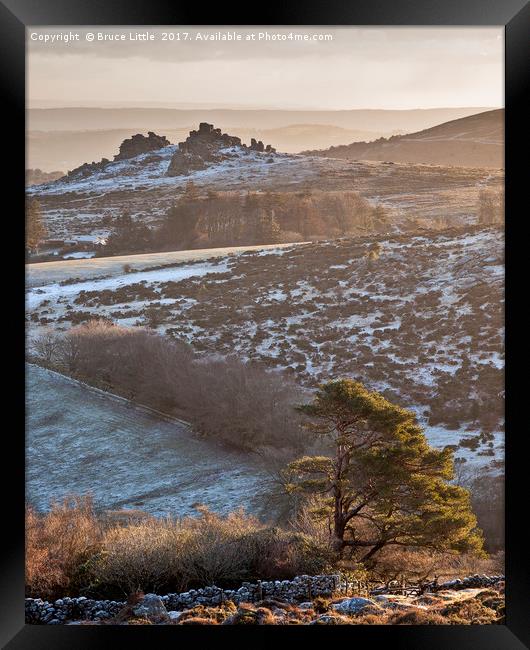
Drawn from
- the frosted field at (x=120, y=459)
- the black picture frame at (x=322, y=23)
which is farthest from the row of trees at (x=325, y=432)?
the black picture frame at (x=322, y=23)

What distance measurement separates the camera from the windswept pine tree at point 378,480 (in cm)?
498

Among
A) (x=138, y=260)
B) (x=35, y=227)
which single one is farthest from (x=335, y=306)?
(x=35, y=227)

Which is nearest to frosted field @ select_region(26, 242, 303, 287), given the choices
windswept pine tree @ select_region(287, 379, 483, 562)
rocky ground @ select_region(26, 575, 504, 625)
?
windswept pine tree @ select_region(287, 379, 483, 562)

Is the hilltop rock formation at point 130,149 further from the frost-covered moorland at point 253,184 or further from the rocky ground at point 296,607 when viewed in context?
the rocky ground at point 296,607

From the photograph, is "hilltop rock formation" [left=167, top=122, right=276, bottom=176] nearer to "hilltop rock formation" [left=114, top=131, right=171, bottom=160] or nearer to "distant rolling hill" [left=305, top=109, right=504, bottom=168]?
"hilltop rock formation" [left=114, top=131, right=171, bottom=160]

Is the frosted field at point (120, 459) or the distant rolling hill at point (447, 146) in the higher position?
the distant rolling hill at point (447, 146)

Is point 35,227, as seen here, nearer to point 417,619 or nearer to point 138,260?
point 138,260

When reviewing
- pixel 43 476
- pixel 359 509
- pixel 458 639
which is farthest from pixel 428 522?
pixel 43 476

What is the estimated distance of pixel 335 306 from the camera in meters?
6.09

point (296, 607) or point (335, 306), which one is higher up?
point (335, 306)

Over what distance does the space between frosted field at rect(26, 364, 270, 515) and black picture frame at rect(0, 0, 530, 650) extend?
4.58 ft

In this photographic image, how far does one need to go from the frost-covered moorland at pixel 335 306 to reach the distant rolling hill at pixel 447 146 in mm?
549

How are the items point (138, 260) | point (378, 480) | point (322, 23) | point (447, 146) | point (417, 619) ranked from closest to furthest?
1. point (322, 23)
2. point (417, 619)
3. point (378, 480)
4. point (447, 146)
5. point (138, 260)

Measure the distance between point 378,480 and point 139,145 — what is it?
3041 mm
